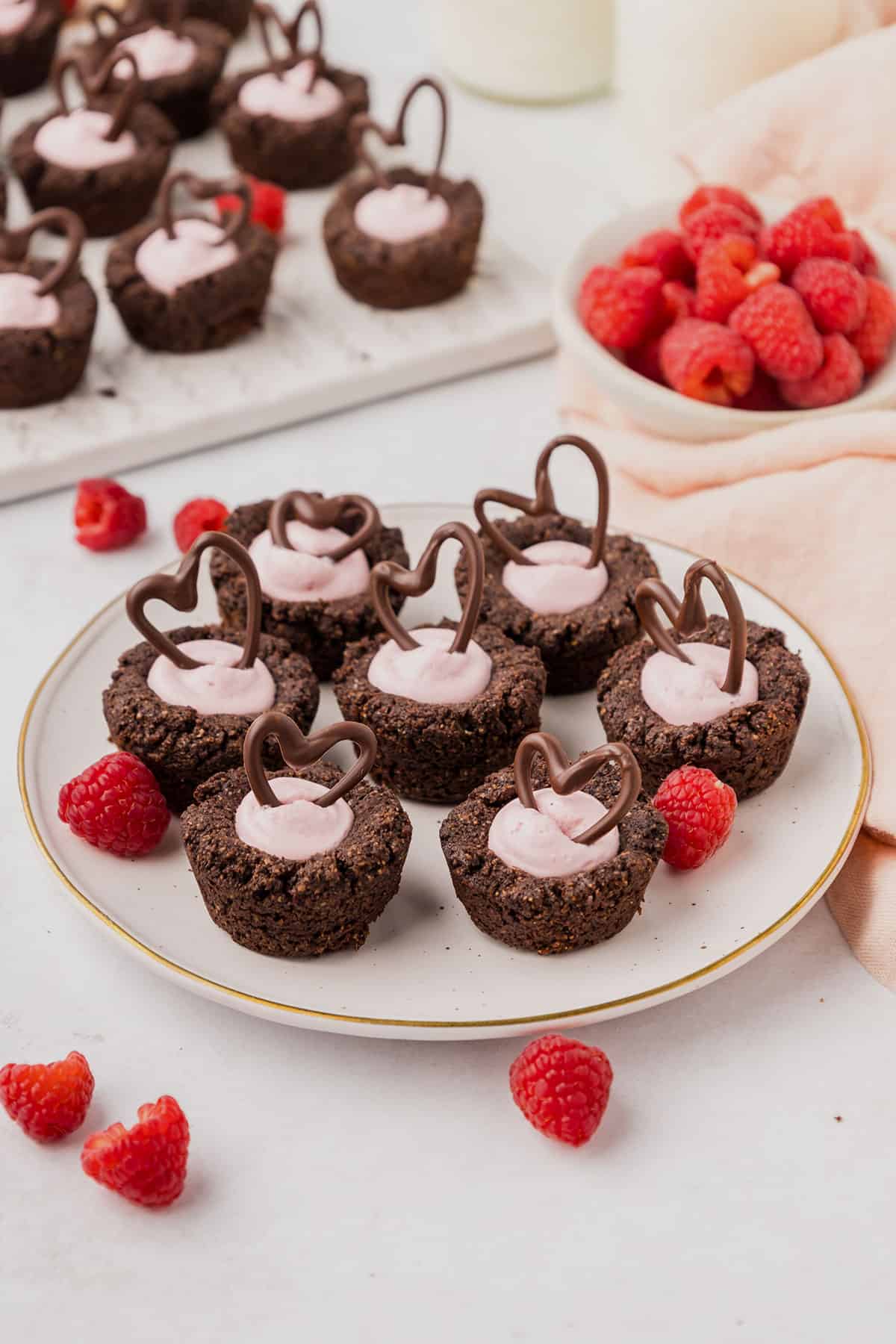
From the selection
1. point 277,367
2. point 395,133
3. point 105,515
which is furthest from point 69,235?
point 395,133

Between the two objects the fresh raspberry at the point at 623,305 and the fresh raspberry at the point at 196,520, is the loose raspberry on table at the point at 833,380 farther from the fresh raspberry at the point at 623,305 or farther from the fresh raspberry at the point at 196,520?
the fresh raspberry at the point at 196,520

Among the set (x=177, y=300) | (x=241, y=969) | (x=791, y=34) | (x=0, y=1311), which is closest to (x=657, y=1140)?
(x=241, y=969)

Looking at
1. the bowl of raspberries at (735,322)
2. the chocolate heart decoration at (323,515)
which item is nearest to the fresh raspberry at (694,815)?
the chocolate heart decoration at (323,515)

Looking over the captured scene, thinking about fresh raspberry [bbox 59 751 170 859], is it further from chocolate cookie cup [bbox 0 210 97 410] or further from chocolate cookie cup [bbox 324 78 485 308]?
chocolate cookie cup [bbox 324 78 485 308]

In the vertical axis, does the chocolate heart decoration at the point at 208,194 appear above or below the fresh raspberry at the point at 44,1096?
above

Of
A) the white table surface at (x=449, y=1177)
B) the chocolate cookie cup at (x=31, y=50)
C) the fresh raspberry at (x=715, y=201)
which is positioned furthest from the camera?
the chocolate cookie cup at (x=31, y=50)

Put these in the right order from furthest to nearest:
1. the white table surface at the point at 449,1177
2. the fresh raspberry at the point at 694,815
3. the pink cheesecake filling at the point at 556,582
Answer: the pink cheesecake filling at the point at 556,582
the fresh raspberry at the point at 694,815
the white table surface at the point at 449,1177

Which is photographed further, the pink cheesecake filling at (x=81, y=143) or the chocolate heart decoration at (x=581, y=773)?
the pink cheesecake filling at (x=81, y=143)
